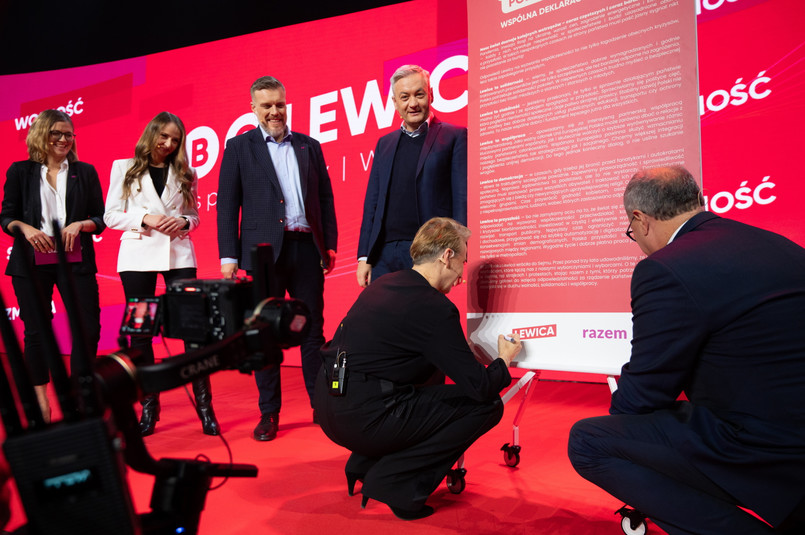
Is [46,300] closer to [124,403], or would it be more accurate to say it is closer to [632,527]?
[124,403]

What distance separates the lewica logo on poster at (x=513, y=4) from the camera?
8.17 feet

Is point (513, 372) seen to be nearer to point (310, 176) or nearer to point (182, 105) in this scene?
point (310, 176)

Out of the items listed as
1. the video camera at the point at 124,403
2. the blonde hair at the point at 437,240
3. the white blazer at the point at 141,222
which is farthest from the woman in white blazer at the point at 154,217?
the video camera at the point at 124,403

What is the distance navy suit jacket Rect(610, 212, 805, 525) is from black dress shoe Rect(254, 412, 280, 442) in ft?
6.81

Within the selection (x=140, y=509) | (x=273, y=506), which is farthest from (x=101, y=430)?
(x=140, y=509)

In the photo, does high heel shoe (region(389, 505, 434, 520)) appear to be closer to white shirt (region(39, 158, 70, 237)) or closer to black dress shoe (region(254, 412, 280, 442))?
black dress shoe (region(254, 412, 280, 442))

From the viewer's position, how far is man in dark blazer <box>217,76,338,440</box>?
10.2 feet

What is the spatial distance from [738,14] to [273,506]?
4.06 m

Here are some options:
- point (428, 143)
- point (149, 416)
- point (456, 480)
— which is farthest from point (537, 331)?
point (149, 416)

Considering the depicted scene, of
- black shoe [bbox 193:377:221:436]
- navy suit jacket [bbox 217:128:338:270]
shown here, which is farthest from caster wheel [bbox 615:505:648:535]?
black shoe [bbox 193:377:221:436]

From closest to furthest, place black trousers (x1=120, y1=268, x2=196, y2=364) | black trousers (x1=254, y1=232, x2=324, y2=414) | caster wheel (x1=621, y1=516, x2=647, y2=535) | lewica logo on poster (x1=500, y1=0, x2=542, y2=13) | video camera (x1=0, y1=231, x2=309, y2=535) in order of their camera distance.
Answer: video camera (x1=0, y1=231, x2=309, y2=535), caster wheel (x1=621, y1=516, x2=647, y2=535), lewica logo on poster (x1=500, y1=0, x2=542, y2=13), black trousers (x1=120, y1=268, x2=196, y2=364), black trousers (x1=254, y1=232, x2=324, y2=414)

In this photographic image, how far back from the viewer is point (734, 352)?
56.7 inches

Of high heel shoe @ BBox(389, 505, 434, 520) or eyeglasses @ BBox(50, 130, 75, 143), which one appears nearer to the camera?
high heel shoe @ BBox(389, 505, 434, 520)

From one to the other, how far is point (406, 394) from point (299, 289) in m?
1.26
